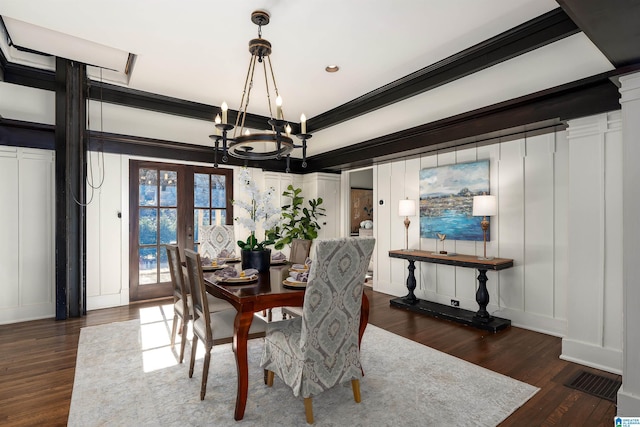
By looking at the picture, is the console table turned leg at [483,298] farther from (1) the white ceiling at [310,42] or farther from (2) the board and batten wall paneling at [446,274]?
(1) the white ceiling at [310,42]

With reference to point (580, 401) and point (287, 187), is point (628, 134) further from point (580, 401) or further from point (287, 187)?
point (287, 187)

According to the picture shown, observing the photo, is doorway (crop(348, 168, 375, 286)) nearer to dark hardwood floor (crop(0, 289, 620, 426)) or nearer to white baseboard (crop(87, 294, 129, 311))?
dark hardwood floor (crop(0, 289, 620, 426))

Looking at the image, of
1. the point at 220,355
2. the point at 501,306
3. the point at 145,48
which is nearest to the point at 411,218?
the point at 501,306

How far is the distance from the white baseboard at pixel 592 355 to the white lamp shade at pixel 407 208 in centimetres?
231

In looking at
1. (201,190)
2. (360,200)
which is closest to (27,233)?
(201,190)

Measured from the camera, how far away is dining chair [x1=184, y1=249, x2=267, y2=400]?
218 centimetres

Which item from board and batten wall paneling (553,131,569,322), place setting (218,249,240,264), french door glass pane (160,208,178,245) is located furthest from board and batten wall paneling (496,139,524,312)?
french door glass pane (160,208,178,245)

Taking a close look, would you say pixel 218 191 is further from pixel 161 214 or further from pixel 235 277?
pixel 235 277

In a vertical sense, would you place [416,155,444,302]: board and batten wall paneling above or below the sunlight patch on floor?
Result: above

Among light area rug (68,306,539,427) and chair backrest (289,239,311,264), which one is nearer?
light area rug (68,306,539,427)

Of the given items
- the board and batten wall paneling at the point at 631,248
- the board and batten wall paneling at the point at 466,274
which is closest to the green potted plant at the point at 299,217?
the board and batten wall paneling at the point at 466,274

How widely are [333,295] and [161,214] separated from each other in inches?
157

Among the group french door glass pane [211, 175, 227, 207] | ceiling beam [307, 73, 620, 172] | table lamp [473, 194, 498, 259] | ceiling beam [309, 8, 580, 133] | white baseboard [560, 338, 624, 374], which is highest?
ceiling beam [309, 8, 580, 133]

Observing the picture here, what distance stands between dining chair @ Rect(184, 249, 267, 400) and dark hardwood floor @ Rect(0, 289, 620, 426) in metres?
0.87
